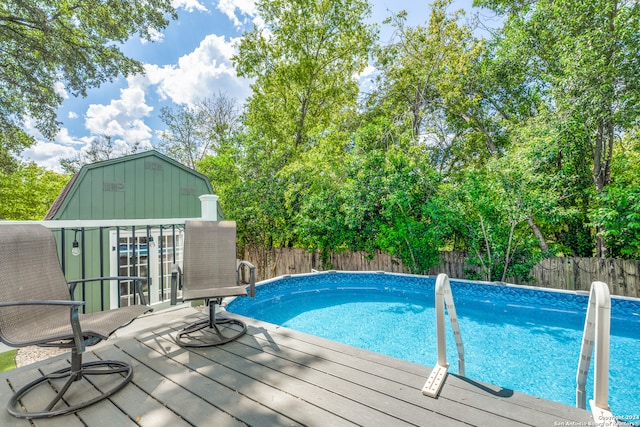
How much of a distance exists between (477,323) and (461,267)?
2263 mm

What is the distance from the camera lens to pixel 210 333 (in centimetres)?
287

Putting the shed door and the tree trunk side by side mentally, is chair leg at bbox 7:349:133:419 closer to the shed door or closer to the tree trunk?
the shed door

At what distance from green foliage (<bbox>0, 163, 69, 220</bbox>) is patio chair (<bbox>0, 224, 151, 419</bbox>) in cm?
1235

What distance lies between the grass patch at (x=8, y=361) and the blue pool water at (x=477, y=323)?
269 cm

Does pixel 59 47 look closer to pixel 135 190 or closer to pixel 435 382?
pixel 135 190

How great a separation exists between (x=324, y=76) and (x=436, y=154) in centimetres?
538

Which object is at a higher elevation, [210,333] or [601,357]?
[601,357]

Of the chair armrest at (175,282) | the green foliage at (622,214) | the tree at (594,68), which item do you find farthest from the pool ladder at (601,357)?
the tree at (594,68)

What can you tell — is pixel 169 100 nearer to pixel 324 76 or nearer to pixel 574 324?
pixel 324 76

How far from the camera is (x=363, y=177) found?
7590mm

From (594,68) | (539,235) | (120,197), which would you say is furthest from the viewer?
(539,235)

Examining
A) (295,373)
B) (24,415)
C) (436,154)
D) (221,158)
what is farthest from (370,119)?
(24,415)

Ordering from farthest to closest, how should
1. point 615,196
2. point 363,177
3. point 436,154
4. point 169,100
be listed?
1. point 169,100
2. point 436,154
3. point 363,177
4. point 615,196

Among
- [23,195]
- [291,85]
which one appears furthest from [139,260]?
[23,195]
